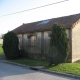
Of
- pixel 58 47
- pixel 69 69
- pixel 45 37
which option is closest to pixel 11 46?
pixel 45 37

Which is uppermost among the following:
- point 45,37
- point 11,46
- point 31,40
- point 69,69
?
point 45,37

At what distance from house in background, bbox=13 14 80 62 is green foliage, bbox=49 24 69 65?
7.62 ft

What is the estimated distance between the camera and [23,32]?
78.3 feet

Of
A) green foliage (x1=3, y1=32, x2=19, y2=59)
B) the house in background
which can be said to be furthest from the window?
green foliage (x1=3, y1=32, x2=19, y2=59)

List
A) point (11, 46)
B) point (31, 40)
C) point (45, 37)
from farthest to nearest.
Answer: point (31, 40) < point (11, 46) < point (45, 37)

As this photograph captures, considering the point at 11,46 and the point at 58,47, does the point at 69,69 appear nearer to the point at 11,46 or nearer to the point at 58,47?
the point at 58,47

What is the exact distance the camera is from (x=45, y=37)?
20.5m

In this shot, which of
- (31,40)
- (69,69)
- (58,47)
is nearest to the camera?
(69,69)

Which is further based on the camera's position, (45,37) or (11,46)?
(11,46)

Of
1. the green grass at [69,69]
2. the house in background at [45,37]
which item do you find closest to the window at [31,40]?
the house in background at [45,37]

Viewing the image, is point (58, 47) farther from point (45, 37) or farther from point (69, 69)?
point (45, 37)

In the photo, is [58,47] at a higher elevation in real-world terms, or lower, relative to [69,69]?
higher

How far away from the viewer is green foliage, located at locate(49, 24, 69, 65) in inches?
599

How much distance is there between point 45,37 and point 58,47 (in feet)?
17.4
